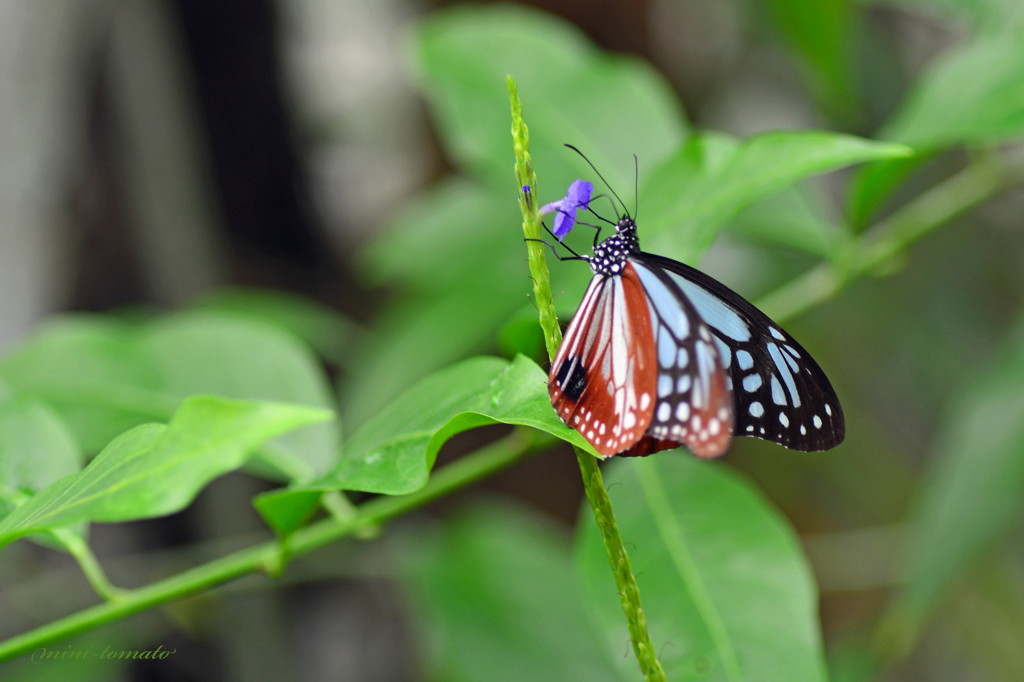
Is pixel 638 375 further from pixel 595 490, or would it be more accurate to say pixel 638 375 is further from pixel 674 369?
pixel 595 490

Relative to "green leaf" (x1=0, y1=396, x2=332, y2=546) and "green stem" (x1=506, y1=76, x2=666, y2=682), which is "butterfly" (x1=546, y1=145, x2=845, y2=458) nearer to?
"green stem" (x1=506, y1=76, x2=666, y2=682)

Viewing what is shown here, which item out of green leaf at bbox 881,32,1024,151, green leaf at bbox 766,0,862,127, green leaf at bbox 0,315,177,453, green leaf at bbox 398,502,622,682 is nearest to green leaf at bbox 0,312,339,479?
green leaf at bbox 0,315,177,453

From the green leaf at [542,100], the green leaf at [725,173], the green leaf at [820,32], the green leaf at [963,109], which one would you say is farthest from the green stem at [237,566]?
the green leaf at [820,32]

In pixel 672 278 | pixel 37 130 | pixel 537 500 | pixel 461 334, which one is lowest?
pixel 537 500

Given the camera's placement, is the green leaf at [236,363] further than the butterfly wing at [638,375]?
Yes

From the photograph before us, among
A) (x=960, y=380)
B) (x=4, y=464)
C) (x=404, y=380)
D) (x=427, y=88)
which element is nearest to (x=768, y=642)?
(x=4, y=464)

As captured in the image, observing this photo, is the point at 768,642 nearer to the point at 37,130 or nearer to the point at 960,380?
the point at 960,380

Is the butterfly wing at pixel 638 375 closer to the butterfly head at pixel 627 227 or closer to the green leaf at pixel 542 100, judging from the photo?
the butterfly head at pixel 627 227
